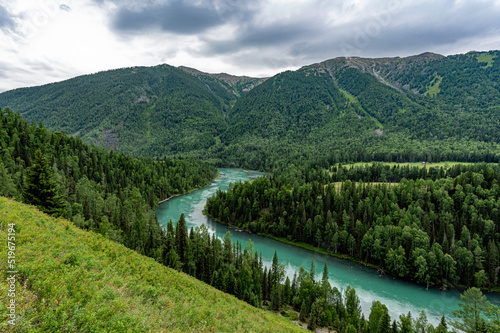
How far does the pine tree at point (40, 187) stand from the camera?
30.5 metres

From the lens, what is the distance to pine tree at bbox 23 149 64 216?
30.5 metres

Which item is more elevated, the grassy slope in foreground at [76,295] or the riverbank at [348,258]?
the grassy slope in foreground at [76,295]

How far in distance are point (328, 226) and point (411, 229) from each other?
80.4 feet

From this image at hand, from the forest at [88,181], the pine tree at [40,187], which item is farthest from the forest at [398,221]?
the pine tree at [40,187]

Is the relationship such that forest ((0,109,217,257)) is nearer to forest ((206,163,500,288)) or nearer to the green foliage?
forest ((206,163,500,288))

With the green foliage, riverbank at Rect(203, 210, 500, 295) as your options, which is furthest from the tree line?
riverbank at Rect(203, 210, 500, 295)

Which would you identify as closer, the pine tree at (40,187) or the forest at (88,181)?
the pine tree at (40,187)

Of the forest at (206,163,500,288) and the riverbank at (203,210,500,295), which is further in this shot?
the forest at (206,163,500,288)

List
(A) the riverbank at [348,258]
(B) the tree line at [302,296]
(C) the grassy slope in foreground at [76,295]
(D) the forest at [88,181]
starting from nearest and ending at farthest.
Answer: (C) the grassy slope in foreground at [76,295] → (D) the forest at [88,181] → (B) the tree line at [302,296] → (A) the riverbank at [348,258]

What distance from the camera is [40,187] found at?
103ft

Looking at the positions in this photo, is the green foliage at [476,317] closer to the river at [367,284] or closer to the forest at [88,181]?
the river at [367,284]

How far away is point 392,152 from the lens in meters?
190

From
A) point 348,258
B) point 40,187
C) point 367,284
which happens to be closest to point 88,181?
point 40,187

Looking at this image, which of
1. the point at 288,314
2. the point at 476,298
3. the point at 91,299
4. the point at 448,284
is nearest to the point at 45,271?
the point at 91,299
